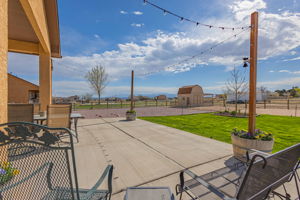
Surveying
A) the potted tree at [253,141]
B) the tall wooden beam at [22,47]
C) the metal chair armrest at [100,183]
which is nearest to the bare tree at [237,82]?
the potted tree at [253,141]

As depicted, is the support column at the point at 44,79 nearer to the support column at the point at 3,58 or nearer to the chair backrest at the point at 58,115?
the chair backrest at the point at 58,115

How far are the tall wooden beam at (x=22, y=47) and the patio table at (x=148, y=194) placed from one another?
7607 mm

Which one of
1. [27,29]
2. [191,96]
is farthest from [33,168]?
[191,96]

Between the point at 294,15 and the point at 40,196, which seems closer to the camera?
the point at 40,196

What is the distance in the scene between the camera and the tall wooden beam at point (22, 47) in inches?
229

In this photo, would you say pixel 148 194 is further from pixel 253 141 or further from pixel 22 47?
pixel 22 47

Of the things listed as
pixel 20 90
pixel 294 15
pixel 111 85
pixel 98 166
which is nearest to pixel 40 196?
pixel 98 166

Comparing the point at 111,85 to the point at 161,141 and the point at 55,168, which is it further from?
the point at 55,168

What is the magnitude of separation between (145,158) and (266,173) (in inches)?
81.8

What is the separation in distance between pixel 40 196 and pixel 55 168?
0.32 metres

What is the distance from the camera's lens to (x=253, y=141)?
2.44m

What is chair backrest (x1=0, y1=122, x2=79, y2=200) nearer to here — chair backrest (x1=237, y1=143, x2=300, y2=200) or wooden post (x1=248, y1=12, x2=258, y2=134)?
chair backrest (x1=237, y1=143, x2=300, y2=200)

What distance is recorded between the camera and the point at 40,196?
110 cm

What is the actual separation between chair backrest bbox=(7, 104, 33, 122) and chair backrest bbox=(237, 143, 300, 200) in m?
3.92
